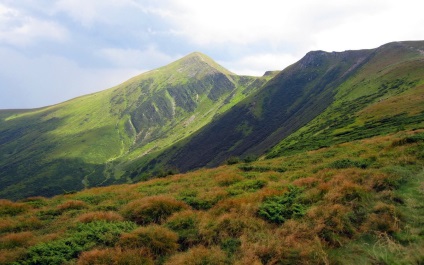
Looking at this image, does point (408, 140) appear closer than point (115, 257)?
No

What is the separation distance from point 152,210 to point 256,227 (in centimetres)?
705

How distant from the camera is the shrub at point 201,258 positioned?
1113 centimetres

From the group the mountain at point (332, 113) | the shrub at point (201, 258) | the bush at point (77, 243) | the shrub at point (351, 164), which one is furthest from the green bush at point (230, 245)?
the mountain at point (332, 113)

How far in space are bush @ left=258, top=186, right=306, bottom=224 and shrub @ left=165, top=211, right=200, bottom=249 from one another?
11.8 ft

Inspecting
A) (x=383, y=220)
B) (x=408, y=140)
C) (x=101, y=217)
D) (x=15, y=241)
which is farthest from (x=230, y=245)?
(x=408, y=140)

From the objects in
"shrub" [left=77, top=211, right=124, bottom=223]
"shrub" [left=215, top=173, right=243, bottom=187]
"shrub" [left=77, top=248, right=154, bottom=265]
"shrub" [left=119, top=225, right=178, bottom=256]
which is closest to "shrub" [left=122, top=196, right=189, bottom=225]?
"shrub" [left=77, top=211, right=124, bottom=223]

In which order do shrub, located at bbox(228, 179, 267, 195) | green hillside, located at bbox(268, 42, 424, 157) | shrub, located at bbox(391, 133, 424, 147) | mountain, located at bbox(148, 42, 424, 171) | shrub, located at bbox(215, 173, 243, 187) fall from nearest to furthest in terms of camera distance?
shrub, located at bbox(228, 179, 267, 195)
shrub, located at bbox(215, 173, 243, 187)
shrub, located at bbox(391, 133, 424, 147)
green hillside, located at bbox(268, 42, 424, 157)
mountain, located at bbox(148, 42, 424, 171)

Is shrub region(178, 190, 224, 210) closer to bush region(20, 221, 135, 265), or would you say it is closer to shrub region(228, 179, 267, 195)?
shrub region(228, 179, 267, 195)

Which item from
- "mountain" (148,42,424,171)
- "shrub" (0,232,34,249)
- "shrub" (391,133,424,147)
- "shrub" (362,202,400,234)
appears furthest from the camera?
"mountain" (148,42,424,171)

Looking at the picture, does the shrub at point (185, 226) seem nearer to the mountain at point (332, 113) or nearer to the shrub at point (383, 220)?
the shrub at point (383, 220)

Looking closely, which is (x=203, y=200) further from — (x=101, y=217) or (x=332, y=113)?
(x=332, y=113)

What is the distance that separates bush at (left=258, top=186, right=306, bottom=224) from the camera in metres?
14.9

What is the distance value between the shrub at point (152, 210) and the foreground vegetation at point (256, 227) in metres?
0.06

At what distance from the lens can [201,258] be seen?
37.2 feet
